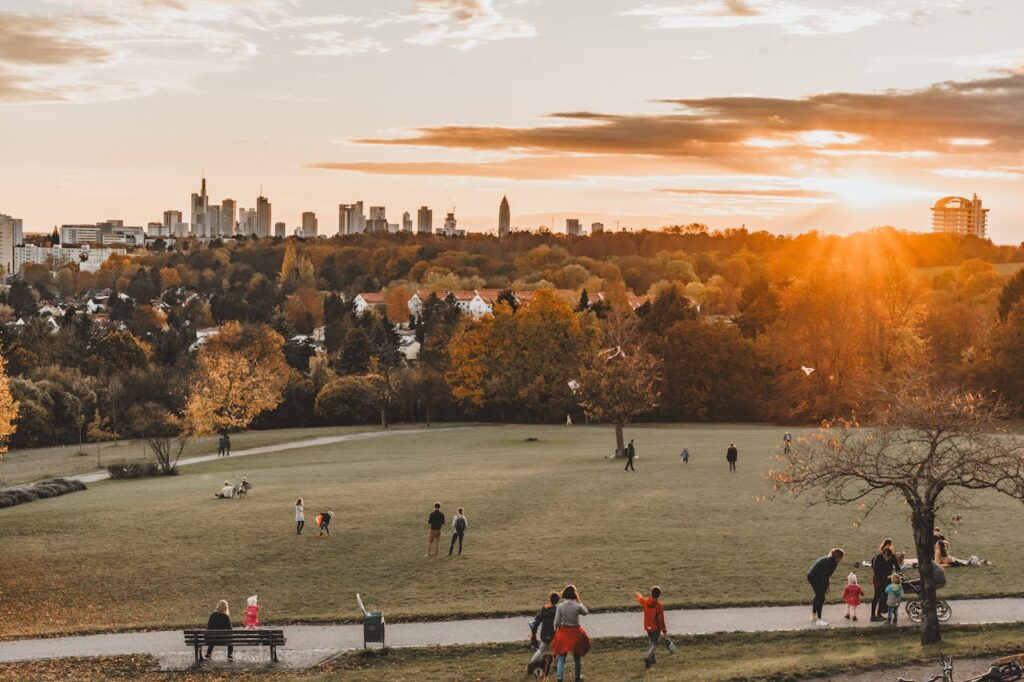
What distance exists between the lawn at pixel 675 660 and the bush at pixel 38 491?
2401 centimetres

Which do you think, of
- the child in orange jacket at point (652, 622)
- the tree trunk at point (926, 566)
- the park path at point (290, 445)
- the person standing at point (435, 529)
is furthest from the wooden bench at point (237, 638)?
the park path at point (290, 445)

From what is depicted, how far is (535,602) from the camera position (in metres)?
25.8

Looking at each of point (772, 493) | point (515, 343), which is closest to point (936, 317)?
point (515, 343)

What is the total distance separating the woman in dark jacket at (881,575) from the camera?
22922 millimetres

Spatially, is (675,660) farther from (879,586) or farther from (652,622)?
(879,586)

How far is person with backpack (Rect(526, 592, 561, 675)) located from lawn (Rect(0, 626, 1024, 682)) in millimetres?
520

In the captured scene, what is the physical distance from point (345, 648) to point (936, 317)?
76188 mm

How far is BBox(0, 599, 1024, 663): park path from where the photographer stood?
22.9 metres

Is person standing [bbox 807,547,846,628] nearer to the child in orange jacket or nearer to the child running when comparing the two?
the child running

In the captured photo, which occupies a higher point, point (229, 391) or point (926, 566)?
point (229, 391)

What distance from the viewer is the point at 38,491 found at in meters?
46.5

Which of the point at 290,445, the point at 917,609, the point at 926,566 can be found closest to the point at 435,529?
the point at 917,609

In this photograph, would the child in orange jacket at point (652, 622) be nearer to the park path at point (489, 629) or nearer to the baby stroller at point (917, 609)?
the park path at point (489, 629)

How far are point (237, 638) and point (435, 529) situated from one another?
910 cm
